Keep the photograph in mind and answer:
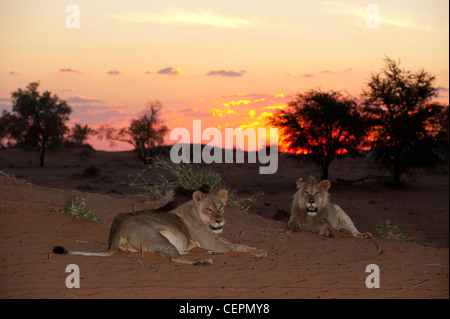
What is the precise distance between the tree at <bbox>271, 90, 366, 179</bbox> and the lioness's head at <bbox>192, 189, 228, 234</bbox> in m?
25.7

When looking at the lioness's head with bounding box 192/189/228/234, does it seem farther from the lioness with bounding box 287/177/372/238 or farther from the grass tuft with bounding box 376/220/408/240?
the grass tuft with bounding box 376/220/408/240

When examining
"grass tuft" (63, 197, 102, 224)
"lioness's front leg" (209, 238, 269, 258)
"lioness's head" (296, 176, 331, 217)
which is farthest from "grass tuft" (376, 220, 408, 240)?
"grass tuft" (63, 197, 102, 224)

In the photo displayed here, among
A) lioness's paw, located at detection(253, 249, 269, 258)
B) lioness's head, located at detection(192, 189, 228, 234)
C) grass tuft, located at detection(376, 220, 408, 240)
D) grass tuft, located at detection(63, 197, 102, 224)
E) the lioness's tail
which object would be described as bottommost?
grass tuft, located at detection(376, 220, 408, 240)

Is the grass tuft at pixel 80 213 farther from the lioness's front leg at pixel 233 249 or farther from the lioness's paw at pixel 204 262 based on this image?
the lioness's paw at pixel 204 262

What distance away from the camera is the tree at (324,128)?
34.0m

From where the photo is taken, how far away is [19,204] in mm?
10797

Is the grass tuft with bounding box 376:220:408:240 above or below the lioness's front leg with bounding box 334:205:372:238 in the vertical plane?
below

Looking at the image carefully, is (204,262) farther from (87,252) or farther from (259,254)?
(87,252)

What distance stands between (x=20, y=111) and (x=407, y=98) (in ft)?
112

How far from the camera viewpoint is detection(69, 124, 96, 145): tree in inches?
2670

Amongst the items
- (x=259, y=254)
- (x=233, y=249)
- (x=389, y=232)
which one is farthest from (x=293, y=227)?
(x=233, y=249)

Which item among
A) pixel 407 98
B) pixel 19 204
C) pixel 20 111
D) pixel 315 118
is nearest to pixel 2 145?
pixel 20 111

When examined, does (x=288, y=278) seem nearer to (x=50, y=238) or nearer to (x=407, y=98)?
(x=50, y=238)

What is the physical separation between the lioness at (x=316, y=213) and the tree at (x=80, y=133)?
58215 millimetres
